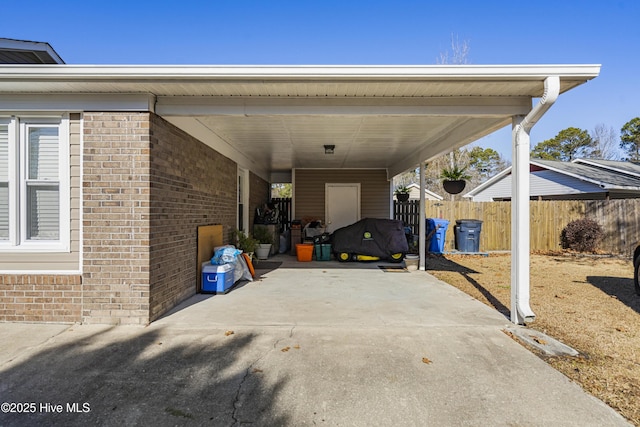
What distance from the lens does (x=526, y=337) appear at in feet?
11.1

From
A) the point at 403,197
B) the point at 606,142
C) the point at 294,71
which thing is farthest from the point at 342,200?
the point at 606,142

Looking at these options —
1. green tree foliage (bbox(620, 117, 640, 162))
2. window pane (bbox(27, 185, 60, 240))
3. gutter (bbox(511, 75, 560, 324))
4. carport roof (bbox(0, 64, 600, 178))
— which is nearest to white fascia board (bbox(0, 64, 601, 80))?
carport roof (bbox(0, 64, 600, 178))

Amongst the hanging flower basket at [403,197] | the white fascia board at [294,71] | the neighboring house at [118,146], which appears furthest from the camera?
the hanging flower basket at [403,197]

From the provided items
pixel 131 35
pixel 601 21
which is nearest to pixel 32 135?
pixel 131 35

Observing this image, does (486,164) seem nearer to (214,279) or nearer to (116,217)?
(214,279)

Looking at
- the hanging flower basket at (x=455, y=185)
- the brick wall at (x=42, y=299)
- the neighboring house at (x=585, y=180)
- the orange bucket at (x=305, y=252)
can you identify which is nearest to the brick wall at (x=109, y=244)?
the brick wall at (x=42, y=299)

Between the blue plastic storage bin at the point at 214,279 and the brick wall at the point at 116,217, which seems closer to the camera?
the brick wall at the point at 116,217

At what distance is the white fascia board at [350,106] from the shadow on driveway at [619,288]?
3.52m

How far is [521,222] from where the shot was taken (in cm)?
376

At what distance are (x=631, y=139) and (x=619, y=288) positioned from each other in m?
33.5

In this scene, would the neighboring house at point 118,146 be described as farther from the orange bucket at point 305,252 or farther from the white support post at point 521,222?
the orange bucket at point 305,252

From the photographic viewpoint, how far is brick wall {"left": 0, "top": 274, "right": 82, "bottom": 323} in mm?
3736

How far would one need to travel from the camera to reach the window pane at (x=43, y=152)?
3.81 m

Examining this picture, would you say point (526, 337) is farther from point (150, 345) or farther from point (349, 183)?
point (349, 183)
